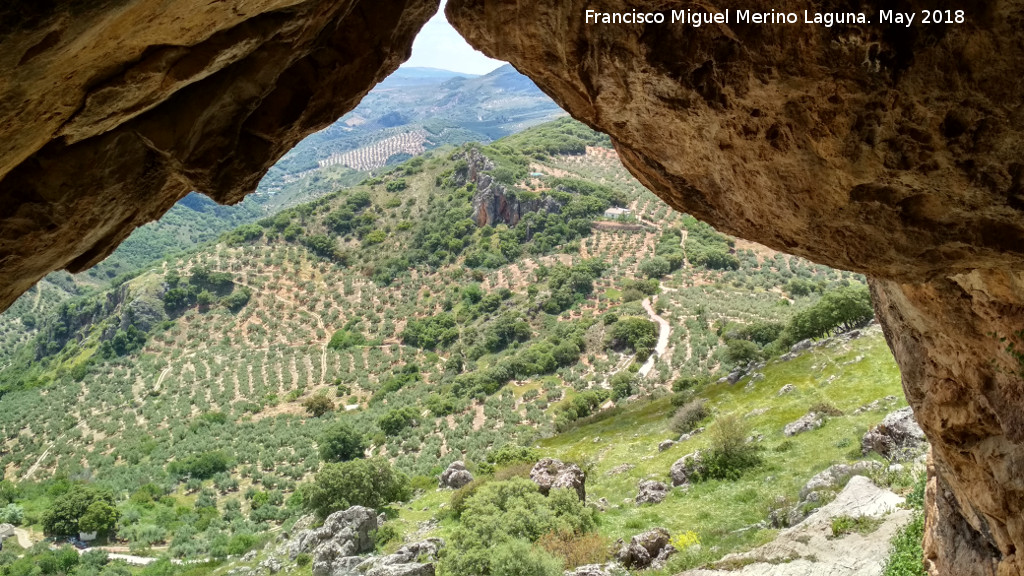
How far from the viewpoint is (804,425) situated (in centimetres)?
2756

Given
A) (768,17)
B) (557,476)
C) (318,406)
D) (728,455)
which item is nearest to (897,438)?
(728,455)

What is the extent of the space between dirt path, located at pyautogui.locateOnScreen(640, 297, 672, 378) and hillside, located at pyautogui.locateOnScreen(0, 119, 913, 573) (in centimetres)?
28

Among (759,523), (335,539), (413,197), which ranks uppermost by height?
(413,197)

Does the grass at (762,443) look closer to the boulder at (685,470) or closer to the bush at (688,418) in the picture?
the bush at (688,418)

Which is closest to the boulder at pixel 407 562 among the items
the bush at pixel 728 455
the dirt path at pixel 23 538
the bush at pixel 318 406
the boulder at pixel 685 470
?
the boulder at pixel 685 470

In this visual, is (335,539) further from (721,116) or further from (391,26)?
(721,116)

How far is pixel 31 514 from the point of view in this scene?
44.7 meters

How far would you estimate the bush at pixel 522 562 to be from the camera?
18188mm

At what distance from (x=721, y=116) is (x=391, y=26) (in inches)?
197

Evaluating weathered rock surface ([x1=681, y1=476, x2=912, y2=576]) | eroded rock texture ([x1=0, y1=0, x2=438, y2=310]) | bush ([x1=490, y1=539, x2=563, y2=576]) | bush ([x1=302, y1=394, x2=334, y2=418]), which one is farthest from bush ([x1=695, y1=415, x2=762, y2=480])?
bush ([x1=302, y1=394, x2=334, y2=418])

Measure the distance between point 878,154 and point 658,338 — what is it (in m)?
57.5

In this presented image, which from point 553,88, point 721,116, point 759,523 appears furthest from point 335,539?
point 721,116

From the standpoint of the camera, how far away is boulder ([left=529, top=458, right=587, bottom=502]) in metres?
24.8

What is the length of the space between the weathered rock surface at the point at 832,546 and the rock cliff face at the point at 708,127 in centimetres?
448
